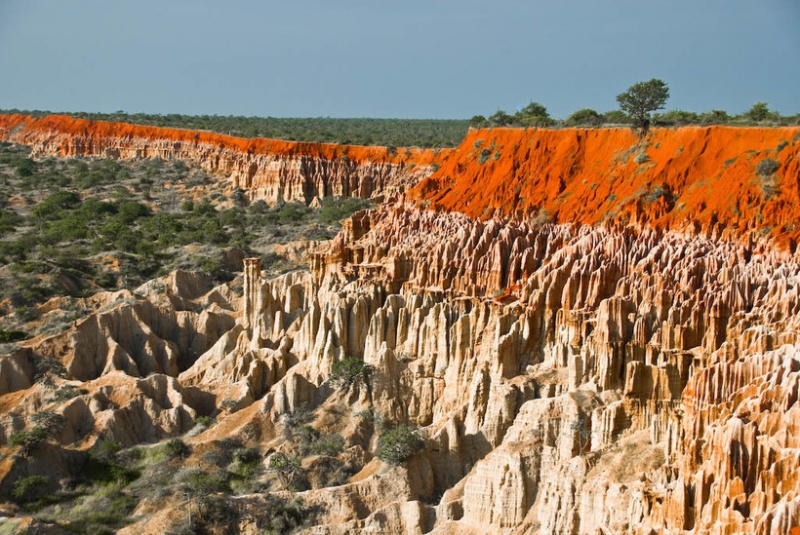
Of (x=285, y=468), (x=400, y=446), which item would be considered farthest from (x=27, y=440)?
(x=400, y=446)

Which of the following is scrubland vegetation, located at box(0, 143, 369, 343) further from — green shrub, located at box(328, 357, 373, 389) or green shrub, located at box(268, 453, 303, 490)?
green shrub, located at box(268, 453, 303, 490)

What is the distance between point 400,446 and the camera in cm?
3334

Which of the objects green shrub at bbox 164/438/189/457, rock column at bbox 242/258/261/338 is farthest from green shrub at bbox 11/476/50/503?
rock column at bbox 242/258/261/338

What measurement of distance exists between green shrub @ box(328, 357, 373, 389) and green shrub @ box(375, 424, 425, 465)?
5.44 metres

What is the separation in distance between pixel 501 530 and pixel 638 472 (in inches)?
194

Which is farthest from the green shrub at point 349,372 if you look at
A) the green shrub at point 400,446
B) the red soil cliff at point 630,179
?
the red soil cliff at point 630,179

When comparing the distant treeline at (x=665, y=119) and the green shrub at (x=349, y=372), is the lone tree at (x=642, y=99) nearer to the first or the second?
the distant treeline at (x=665, y=119)

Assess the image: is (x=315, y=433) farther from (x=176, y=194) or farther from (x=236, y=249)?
(x=176, y=194)

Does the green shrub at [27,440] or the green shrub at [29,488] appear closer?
the green shrub at [29,488]

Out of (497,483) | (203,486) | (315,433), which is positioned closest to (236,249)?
(315,433)

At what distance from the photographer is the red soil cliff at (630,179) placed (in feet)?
114

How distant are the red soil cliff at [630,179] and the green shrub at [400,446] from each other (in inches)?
509

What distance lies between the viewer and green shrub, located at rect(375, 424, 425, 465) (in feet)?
109

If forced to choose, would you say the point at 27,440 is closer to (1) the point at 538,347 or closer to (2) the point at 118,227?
(1) the point at 538,347
